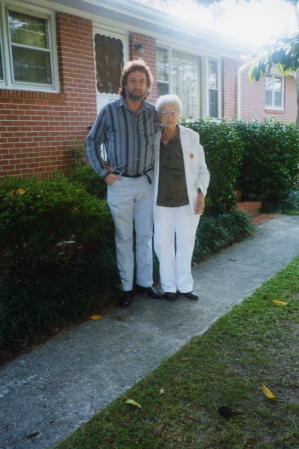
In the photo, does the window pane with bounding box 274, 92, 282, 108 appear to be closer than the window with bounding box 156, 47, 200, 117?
No

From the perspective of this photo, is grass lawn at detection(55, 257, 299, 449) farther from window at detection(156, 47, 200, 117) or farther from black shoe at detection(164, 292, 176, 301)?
window at detection(156, 47, 200, 117)

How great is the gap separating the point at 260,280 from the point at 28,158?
4.19m

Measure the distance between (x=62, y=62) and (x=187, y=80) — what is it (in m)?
4.85

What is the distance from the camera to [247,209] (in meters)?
7.63

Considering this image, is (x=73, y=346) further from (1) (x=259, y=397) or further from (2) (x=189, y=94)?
(2) (x=189, y=94)

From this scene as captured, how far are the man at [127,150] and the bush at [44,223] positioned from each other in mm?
199

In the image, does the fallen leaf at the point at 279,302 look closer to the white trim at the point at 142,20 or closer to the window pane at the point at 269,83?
the white trim at the point at 142,20

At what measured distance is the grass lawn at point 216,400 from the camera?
7.13 ft

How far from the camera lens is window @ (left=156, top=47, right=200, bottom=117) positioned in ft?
33.5

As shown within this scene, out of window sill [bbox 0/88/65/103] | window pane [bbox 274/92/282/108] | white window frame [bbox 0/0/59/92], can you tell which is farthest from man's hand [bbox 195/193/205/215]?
window pane [bbox 274/92/282/108]

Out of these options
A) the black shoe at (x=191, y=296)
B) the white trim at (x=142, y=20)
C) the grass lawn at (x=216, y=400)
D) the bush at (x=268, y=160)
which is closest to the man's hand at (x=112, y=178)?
the black shoe at (x=191, y=296)

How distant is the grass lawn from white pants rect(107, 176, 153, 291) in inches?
37.8

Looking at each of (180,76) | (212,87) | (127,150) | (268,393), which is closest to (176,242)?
(127,150)

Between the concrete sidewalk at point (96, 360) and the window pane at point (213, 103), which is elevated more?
the window pane at point (213, 103)
